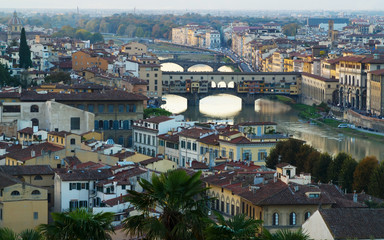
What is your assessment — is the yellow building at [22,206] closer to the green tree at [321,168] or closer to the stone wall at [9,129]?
the green tree at [321,168]

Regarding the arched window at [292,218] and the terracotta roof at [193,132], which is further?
the terracotta roof at [193,132]

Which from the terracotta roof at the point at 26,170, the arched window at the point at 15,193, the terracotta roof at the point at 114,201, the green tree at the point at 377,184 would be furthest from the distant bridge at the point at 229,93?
the arched window at the point at 15,193

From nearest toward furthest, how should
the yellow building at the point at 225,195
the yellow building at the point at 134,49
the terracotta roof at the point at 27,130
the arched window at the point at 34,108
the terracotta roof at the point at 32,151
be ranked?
the yellow building at the point at 225,195 < the terracotta roof at the point at 32,151 < the terracotta roof at the point at 27,130 < the arched window at the point at 34,108 < the yellow building at the point at 134,49

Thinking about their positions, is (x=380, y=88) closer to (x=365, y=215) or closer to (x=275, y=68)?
(x=275, y=68)

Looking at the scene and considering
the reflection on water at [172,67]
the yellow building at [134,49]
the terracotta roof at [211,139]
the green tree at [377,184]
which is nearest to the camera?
the green tree at [377,184]

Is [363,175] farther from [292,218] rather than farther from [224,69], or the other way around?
[224,69]

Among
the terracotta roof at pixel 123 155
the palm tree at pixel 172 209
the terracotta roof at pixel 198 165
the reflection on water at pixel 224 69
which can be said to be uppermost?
the palm tree at pixel 172 209

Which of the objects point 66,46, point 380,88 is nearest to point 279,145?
point 380,88

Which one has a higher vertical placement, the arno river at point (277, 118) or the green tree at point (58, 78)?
the green tree at point (58, 78)
